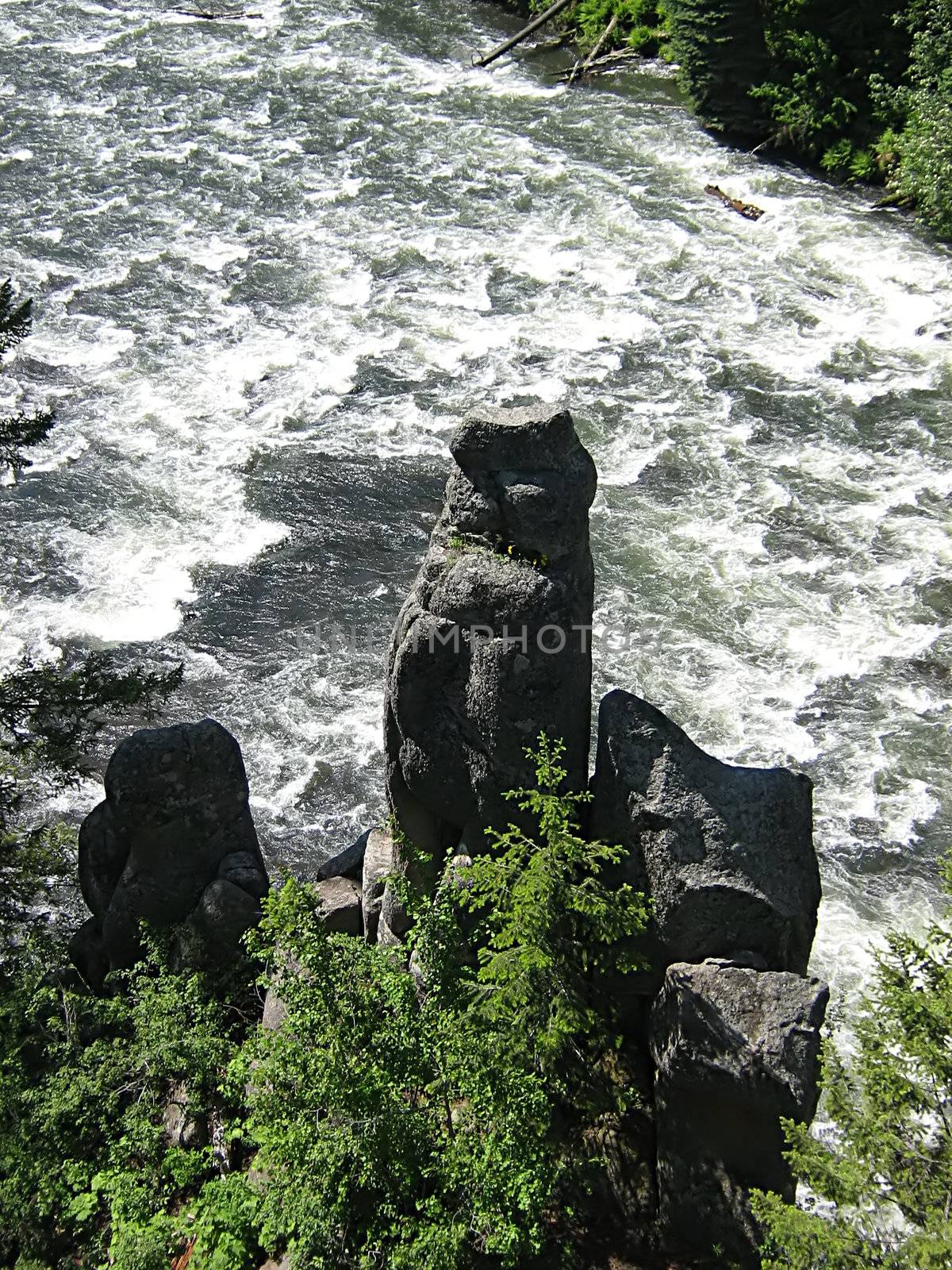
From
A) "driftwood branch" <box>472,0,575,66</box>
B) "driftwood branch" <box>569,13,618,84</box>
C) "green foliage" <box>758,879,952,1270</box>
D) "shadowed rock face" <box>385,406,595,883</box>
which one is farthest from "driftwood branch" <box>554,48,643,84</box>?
"green foliage" <box>758,879,952,1270</box>

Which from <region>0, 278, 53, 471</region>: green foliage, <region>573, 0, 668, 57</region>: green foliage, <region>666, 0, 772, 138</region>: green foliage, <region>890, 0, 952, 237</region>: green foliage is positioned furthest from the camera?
<region>573, 0, 668, 57</region>: green foliage

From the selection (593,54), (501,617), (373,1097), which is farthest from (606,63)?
(373,1097)

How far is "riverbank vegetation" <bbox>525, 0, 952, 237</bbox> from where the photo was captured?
101 ft

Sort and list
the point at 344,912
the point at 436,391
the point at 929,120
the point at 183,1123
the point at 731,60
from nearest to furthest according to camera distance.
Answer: the point at 183,1123 < the point at 344,912 < the point at 436,391 < the point at 929,120 < the point at 731,60

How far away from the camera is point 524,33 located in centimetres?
3912

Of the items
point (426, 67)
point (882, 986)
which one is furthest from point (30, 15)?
point (882, 986)

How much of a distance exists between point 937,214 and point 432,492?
14.1 m

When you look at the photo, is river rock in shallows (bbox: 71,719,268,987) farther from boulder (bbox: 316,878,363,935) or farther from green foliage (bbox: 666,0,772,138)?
green foliage (bbox: 666,0,772,138)

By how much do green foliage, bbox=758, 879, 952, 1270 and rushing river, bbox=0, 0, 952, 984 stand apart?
203 inches

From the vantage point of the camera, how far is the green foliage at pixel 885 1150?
30.1 feet

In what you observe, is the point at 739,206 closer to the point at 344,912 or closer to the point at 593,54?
the point at 593,54

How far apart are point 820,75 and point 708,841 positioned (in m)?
27.9

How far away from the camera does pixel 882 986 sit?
1018 centimetres

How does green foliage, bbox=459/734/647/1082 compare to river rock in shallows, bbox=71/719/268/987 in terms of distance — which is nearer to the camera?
green foliage, bbox=459/734/647/1082
